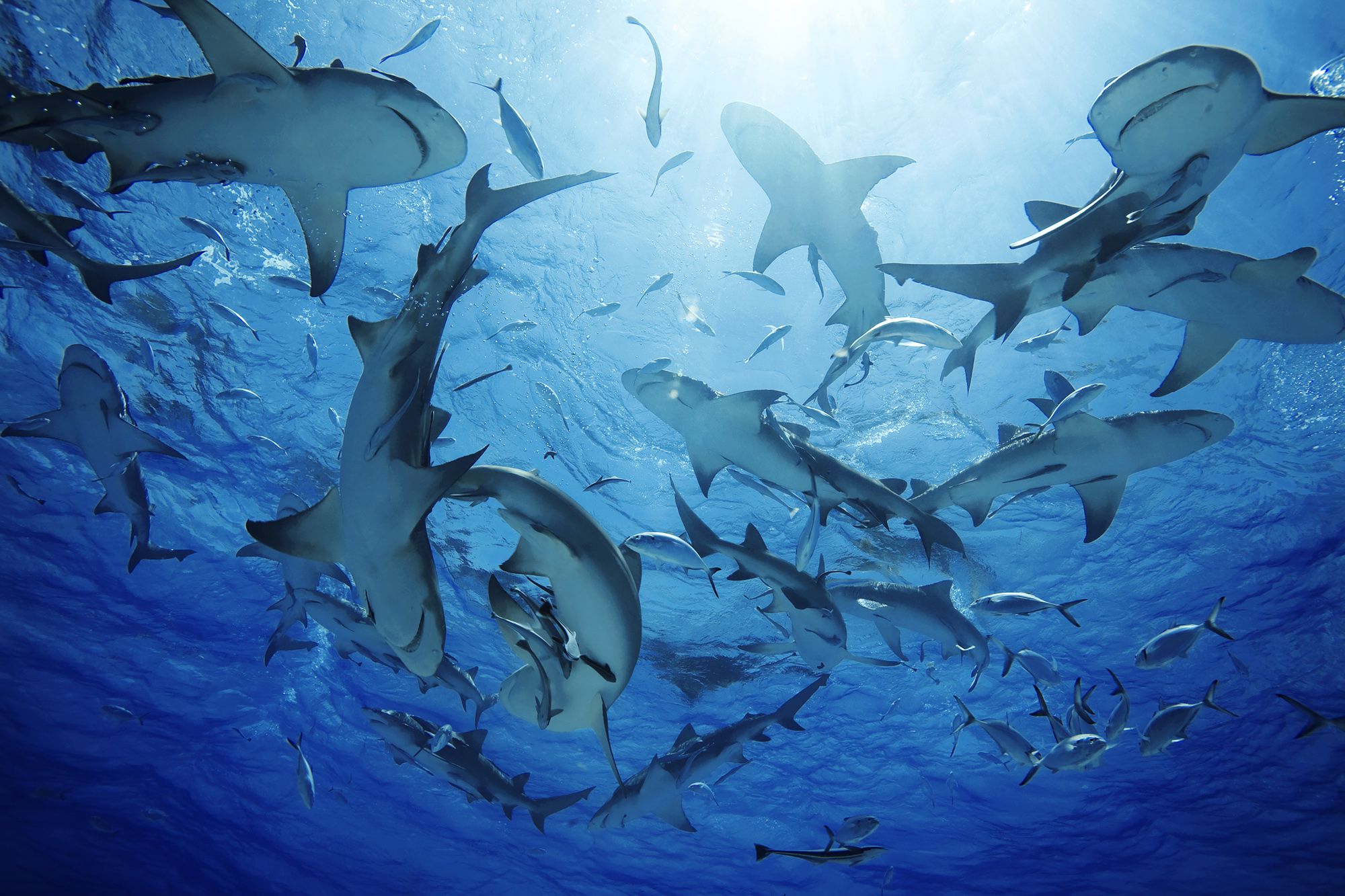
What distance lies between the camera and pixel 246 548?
7.09 m

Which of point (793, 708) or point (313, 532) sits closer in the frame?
point (313, 532)

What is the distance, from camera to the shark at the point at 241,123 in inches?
115

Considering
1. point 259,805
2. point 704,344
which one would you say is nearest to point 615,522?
point 704,344

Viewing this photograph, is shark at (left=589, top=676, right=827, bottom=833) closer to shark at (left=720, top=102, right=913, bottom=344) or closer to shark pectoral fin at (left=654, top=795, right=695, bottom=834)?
shark pectoral fin at (left=654, top=795, right=695, bottom=834)

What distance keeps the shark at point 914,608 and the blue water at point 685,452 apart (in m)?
4.47

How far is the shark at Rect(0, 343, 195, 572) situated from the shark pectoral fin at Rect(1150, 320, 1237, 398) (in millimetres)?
8315

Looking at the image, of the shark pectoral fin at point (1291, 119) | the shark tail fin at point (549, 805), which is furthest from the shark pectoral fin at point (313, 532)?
the shark tail fin at point (549, 805)

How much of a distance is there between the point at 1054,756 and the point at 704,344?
843 centimetres

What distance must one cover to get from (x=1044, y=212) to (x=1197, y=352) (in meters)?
1.72

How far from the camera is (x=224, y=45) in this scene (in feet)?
9.54

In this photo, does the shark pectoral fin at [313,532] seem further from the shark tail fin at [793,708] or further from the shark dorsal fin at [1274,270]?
the shark tail fin at [793,708]

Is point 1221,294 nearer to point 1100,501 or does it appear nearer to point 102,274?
point 1100,501

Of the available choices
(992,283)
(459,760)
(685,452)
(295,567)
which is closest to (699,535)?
(992,283)

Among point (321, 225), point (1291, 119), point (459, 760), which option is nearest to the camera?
point (1291, 119)
